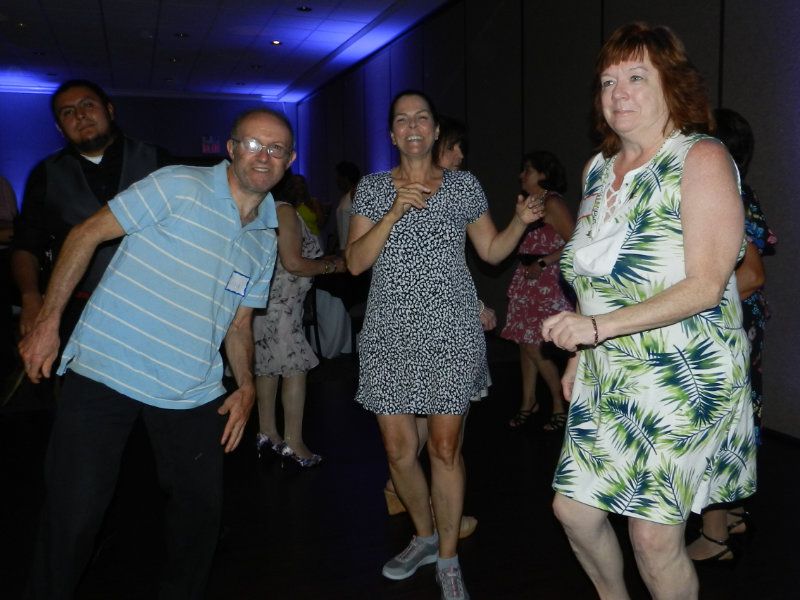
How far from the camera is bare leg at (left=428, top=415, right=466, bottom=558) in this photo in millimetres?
2604

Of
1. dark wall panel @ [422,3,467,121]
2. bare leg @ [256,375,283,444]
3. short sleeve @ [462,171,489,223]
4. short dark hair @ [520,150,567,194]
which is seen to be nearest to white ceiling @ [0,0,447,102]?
dark wall panel @ [422,3,467,121]

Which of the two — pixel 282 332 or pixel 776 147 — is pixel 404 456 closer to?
pixel 282 332

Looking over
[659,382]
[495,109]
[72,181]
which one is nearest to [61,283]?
[72,181]

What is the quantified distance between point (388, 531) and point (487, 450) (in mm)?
1306

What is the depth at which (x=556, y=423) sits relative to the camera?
15.6 feet

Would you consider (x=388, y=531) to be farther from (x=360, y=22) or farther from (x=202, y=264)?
(x=360, y=22)

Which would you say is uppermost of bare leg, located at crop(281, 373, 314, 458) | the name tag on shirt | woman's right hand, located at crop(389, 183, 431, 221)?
woman's right hand, located at crop(389, 183, 431, 221)

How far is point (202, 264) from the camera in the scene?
81.6 inches

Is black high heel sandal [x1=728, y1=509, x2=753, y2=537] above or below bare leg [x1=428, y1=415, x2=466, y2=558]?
below

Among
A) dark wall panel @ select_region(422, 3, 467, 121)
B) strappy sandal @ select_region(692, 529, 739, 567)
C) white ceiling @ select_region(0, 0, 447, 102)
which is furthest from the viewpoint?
white ceiling @ select_region(0, 0, 447, 102)

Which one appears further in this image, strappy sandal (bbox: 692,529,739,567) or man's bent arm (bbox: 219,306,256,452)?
strappy sandal (bbox: 692,529,739,567)

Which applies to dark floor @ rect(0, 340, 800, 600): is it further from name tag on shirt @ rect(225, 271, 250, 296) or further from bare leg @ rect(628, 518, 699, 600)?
name tag on shirt @ rect(225, 271, 250, 296)

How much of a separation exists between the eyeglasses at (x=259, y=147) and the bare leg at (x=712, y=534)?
2.18 m

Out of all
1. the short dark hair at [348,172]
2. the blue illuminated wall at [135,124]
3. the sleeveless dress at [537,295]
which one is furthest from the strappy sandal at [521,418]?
the blue illuminated wall at [135,124]
